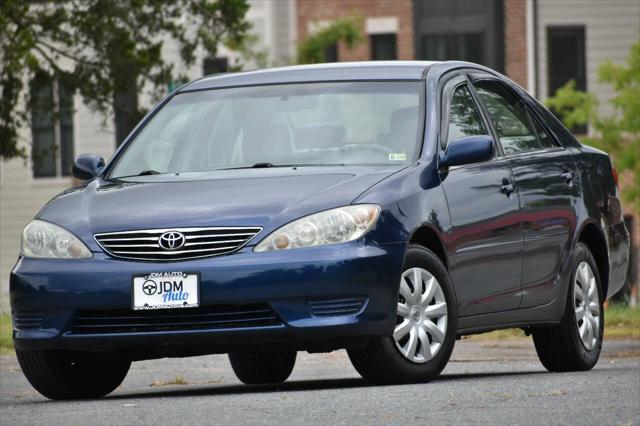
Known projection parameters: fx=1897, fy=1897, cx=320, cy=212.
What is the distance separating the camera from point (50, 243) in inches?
366

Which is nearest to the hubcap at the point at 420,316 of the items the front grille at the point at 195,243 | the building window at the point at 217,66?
the front grille at the point at 195,243

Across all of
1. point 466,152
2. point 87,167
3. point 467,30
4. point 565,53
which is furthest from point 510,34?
point 466,152

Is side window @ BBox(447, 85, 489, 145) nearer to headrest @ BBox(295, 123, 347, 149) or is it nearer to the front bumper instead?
headrest @ BBox(295, 123, 347, 149)

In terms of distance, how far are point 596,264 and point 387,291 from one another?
3.18 meters

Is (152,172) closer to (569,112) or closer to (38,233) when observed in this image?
(38,233)

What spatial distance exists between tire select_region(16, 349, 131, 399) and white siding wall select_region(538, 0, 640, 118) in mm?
35508

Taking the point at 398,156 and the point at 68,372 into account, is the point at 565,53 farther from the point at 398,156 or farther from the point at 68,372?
the point at 68,372

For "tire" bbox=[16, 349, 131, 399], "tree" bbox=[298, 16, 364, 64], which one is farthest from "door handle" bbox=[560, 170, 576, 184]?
"tree" bbox=[298, 16, 364, 64]

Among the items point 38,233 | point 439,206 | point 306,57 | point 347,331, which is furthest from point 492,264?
point 306,57

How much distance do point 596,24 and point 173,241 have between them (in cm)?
3700

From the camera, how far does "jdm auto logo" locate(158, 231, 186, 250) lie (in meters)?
8.88

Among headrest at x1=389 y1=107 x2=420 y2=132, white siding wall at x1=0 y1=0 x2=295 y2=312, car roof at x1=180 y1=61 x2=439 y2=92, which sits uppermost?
car roof at x1=180 y1=61 x2=439 y2=92

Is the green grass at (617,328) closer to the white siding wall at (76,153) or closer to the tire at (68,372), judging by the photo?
the tire at (68,372)

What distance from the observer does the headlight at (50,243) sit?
9141 mm
